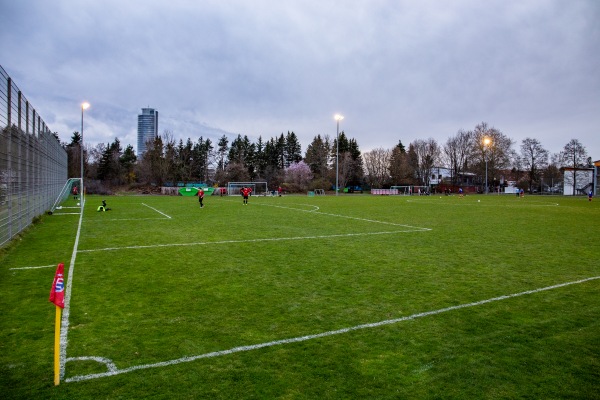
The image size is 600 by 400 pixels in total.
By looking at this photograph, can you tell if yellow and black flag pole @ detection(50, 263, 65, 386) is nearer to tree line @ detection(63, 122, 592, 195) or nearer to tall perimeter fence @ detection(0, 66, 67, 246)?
tall perimeter fence @ detection(0, 66, 67, 246)

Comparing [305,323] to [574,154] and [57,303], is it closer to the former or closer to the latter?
[57,303]

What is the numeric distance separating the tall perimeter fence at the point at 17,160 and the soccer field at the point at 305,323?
1.93 m

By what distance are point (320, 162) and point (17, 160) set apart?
3507 inches

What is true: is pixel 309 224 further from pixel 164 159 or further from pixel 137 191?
pixel 164 159

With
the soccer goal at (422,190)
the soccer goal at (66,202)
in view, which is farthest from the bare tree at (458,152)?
the soccer goal at (66,202)

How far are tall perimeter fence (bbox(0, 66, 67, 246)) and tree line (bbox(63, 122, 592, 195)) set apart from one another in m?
63.5

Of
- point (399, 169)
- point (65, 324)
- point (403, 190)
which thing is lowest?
point (65, 324)

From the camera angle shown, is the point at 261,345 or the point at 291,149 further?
the point at 291,149

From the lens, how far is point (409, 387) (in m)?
3.76

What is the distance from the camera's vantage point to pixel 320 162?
100 metres

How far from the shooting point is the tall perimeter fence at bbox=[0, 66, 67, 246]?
11188mm

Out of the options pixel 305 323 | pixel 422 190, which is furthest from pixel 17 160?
pixel 422 190

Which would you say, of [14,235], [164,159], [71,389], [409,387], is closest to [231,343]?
[71,389]

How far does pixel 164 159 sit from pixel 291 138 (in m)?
42.1
